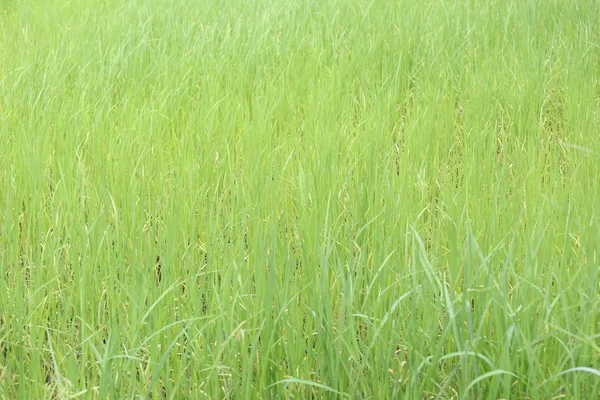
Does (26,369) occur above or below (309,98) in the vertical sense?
below

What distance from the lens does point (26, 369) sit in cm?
162

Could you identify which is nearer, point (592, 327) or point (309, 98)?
point (592, 327)

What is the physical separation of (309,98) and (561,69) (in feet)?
3.59

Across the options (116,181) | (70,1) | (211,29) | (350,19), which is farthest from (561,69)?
(70,1)

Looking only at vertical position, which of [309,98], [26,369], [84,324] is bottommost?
[26,369]

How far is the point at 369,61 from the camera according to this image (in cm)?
322

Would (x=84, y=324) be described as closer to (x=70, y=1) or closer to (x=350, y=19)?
(x=350, y=19)

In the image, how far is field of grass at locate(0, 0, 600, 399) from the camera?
146 centimetres

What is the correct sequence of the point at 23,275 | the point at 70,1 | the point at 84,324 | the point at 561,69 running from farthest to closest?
1. the point at 70,1
2. the point at 561,69
3. the point at 23,275
4. the point at 84,324

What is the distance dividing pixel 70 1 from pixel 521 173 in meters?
2.94

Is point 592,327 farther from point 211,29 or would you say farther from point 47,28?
point 47,28

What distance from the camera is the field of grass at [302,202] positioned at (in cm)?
146

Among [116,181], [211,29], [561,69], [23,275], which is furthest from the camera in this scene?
[211,29]

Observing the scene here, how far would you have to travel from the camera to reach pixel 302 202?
1.95 m
